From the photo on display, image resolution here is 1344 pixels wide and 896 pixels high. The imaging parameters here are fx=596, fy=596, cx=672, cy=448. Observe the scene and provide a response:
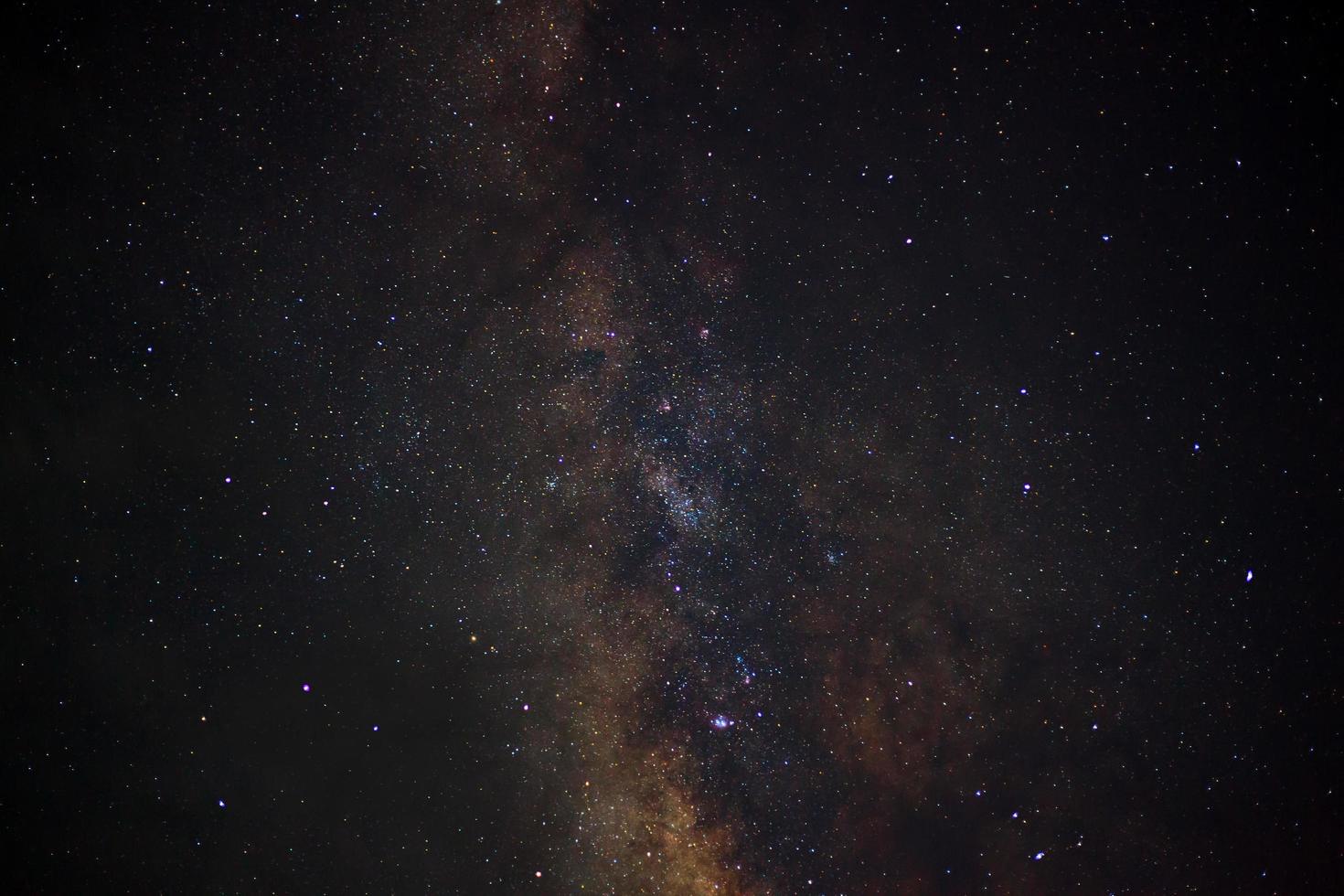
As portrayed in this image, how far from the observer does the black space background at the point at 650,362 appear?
68.6 inches

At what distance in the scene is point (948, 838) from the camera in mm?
1934

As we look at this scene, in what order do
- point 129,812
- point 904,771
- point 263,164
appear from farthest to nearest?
point 129,812 → point 904,771 → point 263,164

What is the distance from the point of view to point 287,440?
1934mm

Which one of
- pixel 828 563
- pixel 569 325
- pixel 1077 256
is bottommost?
pixel 828 563

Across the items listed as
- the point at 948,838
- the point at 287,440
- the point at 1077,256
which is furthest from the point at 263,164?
the point at 948,838

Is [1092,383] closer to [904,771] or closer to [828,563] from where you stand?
[828,563]

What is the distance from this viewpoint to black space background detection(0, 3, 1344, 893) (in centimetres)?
174

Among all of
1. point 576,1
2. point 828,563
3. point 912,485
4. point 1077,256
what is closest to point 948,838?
point 828,563

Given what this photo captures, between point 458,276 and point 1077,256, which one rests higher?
point 458,276

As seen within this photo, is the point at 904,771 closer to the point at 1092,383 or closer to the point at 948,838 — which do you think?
the point at 948,838

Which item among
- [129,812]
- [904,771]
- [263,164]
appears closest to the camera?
[263,164]

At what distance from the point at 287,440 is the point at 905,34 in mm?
2253

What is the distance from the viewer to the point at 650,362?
1.83 meters

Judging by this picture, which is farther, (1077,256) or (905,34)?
(1077,256)
